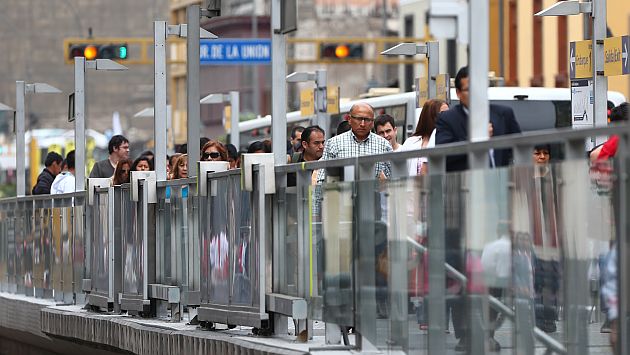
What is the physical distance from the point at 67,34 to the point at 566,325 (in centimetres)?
10254

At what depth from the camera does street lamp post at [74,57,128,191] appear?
20303 millimetres

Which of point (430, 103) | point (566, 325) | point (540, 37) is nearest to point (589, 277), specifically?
point (566, 325)

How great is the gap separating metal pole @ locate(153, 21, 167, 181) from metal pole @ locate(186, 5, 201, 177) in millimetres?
1082

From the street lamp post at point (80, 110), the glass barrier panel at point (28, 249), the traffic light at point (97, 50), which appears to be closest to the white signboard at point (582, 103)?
the street lamp post at point (80, 110)

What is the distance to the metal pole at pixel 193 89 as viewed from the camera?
15188mm

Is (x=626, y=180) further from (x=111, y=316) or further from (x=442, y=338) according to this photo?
(x=111, y=316)

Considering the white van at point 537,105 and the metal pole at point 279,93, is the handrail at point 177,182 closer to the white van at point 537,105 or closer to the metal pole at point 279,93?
the metal pole at point 279,93

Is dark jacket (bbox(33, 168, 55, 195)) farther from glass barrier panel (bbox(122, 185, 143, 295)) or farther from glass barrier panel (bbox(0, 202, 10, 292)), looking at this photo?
glass barrier panel (bbox(122, 185, 143, 295))

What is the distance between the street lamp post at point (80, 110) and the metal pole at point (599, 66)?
4.72m

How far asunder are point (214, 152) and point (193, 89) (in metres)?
0.71

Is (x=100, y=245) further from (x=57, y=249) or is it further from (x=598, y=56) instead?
(x=598, y=56)

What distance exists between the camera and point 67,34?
10931cm

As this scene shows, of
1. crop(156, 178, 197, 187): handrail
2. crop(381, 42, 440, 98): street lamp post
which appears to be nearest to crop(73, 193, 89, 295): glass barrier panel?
crop(156, 178, 197, 187): handrail

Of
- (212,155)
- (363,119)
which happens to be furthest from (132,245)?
(363,119)
